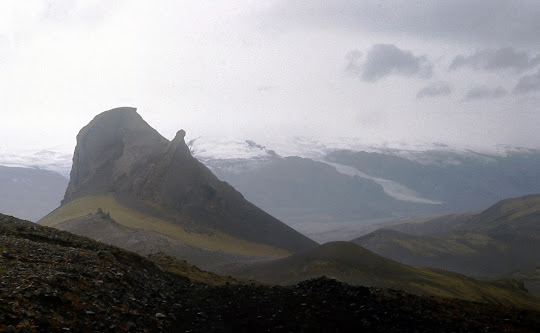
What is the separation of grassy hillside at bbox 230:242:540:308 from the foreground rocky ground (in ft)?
96.2

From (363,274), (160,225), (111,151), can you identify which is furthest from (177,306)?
(111,151)

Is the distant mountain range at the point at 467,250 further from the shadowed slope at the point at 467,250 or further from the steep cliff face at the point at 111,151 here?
the steep cliff face at the point at 111,151

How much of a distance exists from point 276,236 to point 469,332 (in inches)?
3189

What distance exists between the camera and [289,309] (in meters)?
18.8

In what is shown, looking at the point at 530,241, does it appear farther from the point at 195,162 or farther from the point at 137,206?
the point at 137,206

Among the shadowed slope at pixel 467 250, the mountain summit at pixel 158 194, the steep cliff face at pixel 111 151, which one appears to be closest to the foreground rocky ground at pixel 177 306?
the mountain summit at pixel 158 194

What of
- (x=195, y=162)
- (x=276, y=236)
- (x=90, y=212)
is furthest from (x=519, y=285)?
(x=90, y=212)

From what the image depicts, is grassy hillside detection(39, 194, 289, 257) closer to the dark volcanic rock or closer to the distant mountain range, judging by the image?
the dark volcanic rock

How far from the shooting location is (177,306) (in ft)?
62.8

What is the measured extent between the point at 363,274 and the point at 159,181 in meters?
55.6

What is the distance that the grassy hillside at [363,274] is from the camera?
51.7m

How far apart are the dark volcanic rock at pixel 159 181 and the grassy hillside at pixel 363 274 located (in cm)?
3421

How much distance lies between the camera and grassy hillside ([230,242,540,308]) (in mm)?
51719

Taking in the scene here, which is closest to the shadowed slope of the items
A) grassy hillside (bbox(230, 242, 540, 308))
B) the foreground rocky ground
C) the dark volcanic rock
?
the dark volcanic rock
